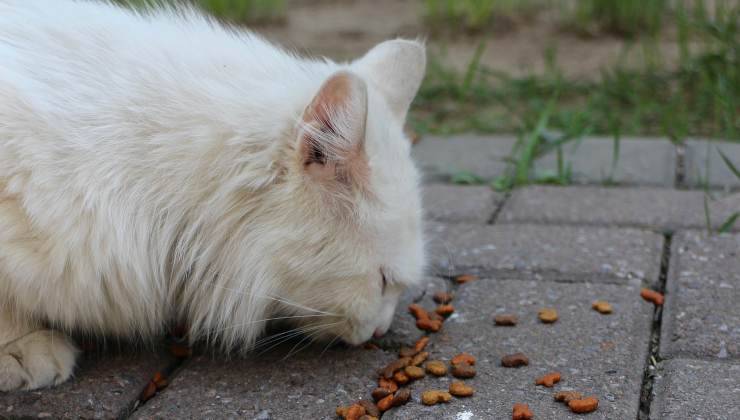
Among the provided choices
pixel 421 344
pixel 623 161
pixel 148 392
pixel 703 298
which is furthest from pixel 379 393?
pixel 623 161

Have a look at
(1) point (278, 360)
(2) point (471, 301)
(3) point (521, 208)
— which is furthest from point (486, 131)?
(1) point (278, 360)

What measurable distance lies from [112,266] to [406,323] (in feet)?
2.58

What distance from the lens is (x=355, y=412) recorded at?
1.80m

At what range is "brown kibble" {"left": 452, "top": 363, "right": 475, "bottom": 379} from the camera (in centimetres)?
193

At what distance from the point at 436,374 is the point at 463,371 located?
68 millimetres

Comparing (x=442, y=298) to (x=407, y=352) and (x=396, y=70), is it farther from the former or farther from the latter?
(x=396, y=70)

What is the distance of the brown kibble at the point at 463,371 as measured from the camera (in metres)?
1.93

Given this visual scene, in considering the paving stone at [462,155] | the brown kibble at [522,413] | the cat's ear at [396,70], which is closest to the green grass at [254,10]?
the paving stone at [462,155]

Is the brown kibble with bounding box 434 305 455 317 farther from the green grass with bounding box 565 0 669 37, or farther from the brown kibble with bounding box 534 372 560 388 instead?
the green grass with bounding box 565 0 669 37

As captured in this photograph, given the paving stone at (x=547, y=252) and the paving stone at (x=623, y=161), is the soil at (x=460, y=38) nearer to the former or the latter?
the paving stone at (x=623, y=161)

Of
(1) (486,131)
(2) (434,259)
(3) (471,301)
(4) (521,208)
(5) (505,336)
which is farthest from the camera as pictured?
(1) (486,131)

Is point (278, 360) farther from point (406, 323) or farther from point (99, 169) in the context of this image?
point (99, 169)

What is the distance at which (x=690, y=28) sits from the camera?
432 cm

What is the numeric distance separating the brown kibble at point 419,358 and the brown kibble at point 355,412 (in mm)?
227
